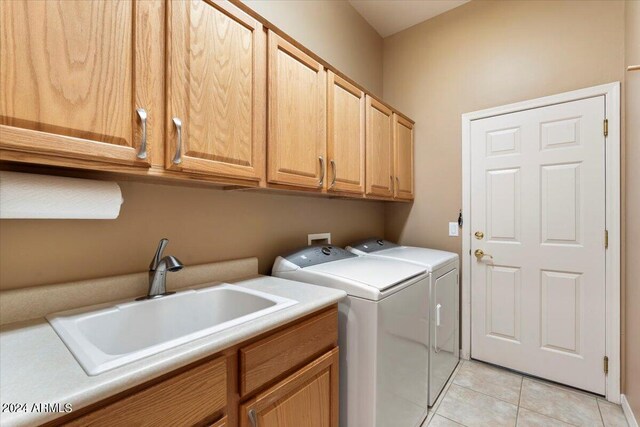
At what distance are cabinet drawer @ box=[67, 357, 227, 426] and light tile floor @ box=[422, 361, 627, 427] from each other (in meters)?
1.49

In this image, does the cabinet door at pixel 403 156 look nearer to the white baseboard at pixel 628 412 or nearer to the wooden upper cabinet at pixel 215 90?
the wooden upper cabinet at pixel 215 90

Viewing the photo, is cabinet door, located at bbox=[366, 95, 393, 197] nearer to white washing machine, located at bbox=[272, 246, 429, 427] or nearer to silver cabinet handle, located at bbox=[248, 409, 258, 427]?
white washing machine, located at bbox=[272, 246, 429, 427]

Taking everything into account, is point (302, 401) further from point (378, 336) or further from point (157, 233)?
point (157, 233)

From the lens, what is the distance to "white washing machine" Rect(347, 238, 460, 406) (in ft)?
5.92

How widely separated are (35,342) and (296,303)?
2.44 feet

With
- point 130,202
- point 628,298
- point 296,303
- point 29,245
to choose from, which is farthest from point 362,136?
point 628,298

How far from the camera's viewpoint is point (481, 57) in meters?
2.39

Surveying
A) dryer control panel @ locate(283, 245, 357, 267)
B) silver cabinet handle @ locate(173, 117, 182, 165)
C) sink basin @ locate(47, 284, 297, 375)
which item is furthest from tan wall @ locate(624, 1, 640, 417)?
silver cabinet handle @ locate(173, 117, 182, 165)

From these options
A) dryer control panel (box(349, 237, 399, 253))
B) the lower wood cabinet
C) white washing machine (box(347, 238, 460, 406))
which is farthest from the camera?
dryer control panel (box(349, 237, 399, 253))

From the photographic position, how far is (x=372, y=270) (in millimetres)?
1564

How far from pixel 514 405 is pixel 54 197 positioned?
8.59ft

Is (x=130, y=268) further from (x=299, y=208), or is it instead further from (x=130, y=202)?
(x=299, y=208)

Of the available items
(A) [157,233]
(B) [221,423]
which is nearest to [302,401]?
(B) [221,423]

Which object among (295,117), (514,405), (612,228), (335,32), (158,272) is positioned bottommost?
(514,405)
